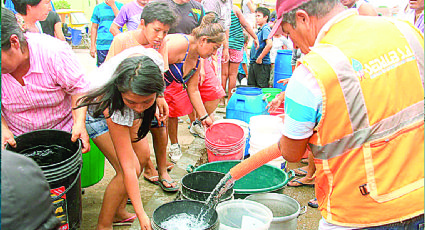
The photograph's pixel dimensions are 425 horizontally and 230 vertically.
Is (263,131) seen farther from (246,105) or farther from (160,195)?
(160,195)

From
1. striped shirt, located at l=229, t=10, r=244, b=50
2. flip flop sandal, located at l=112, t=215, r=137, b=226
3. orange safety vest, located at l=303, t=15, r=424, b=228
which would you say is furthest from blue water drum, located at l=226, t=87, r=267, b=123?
orange safety vest, located at l=303, t=15, r=424, b=228

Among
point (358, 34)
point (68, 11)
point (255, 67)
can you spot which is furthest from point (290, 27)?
point (68, 11)

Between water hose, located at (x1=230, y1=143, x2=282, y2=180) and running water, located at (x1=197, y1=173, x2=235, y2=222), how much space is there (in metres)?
0.14

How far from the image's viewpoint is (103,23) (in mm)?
6168

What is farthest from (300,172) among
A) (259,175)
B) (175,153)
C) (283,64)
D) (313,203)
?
(283,64)

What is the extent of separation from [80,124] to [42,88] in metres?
0.37

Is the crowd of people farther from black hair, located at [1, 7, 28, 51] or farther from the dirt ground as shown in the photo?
the dirt ground

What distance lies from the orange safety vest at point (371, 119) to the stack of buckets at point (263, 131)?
94.0 inches

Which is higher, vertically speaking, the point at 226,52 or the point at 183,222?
the point at 183,222

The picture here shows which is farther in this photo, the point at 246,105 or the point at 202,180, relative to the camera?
the point at 246,105

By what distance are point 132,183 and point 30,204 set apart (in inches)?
69.4

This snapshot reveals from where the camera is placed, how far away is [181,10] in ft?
16.6

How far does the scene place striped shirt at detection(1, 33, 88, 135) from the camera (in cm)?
271

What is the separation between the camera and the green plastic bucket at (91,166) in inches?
148
